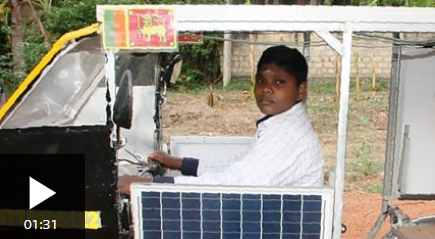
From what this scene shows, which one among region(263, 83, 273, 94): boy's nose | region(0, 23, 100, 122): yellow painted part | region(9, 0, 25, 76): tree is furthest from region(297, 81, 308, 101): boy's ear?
region(9, 0, 25, 76): tree

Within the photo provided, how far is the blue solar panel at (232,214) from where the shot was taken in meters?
2.90

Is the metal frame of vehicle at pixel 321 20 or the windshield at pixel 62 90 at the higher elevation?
the metal frame of vehicle at pixel 321 20

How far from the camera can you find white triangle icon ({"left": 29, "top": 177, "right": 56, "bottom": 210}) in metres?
2.91

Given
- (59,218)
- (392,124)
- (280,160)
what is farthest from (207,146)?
(59,218)

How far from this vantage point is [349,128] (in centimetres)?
1128

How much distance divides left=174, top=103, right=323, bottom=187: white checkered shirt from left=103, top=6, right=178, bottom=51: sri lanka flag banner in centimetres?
71

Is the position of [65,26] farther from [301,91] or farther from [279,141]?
[279,141]

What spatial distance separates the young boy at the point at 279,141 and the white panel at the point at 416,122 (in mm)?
1042

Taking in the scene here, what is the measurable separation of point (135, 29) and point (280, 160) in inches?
38.4

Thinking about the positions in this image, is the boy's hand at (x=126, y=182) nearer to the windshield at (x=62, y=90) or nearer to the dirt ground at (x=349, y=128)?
the windshield at (x=62, y=90)

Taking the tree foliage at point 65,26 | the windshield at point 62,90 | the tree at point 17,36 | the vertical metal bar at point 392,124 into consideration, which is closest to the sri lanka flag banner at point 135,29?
the windshield at point 62,90

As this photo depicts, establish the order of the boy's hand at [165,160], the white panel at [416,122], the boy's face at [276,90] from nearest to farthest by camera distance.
A: the boy's face at [276,90] → the boy's hand at [165,160] → the white panel at [416,122]

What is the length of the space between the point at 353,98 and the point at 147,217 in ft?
35.7
